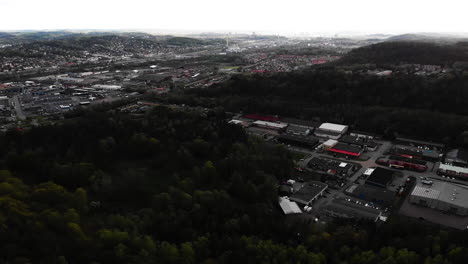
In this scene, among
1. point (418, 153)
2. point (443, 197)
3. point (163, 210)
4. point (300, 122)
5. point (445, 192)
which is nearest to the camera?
point (163, 210)

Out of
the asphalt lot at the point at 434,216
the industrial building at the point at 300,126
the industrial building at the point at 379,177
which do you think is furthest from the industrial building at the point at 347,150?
the asphalt lot at the point at 434,216

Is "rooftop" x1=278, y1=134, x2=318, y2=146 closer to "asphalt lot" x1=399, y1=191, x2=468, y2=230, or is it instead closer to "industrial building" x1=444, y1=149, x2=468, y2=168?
"industrial building" x1=444, y1=149, x2=468, y2=168

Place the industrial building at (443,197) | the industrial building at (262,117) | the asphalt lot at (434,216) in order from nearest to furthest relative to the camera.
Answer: the asphalt lot at (434,216) < the industrial building at (443,197) < the industrial building at (262,117)

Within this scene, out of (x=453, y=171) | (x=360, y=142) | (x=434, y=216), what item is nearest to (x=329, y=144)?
(x=360, y=142)

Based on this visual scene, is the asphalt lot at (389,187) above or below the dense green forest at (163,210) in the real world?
below

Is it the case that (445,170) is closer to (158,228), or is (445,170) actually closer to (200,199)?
(200,199)

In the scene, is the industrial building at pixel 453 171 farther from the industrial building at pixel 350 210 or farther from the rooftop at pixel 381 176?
the industrial building at pixel 350 210

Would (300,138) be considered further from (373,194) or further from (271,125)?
(373,194)
